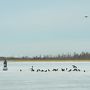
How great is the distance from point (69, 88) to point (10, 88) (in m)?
4.14

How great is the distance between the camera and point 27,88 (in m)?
25.0

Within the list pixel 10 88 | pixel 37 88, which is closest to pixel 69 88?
pixel 37 88

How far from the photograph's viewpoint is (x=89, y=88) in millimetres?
24234

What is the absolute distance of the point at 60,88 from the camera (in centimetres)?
2495

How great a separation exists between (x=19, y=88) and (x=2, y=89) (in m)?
1.20

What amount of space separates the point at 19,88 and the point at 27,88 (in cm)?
60

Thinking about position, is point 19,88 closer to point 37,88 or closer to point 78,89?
point 37,88

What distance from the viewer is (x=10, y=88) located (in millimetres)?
24984

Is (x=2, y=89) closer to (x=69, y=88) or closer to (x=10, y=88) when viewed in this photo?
(x=10, y=88)

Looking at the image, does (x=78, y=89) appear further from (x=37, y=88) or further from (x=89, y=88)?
(x=37, y=88)

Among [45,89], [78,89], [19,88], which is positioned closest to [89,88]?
[78,89]

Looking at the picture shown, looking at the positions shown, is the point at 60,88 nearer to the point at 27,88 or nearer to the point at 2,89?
the point at 27,88

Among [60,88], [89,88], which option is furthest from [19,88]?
[89,88]

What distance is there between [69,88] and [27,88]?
116 inches
